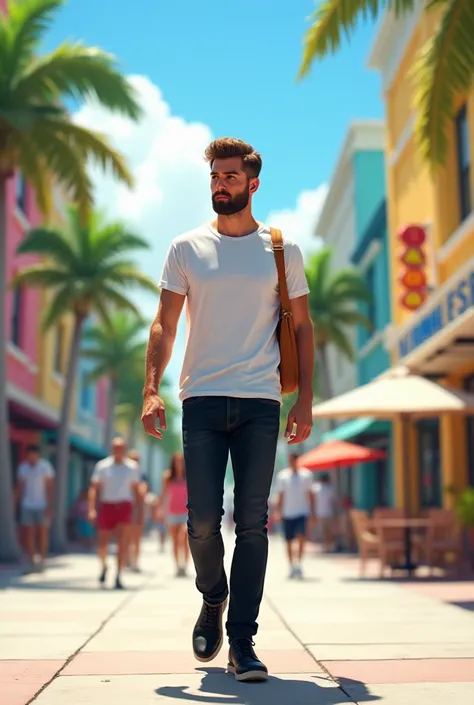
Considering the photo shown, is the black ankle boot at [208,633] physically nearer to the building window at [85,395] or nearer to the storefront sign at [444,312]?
the storefront sign at [444,312]

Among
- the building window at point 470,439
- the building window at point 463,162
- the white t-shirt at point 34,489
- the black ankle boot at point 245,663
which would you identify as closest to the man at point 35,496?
the white t-shirt at point 34,489

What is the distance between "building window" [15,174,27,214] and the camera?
82.6 feet

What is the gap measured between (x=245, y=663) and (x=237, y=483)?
764 mm

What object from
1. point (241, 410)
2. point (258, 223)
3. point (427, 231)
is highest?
point (427, 231)

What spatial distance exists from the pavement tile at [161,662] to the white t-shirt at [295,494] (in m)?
Result: 8.32

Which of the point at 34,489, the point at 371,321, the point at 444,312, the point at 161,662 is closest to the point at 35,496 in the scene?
the point at 34,489

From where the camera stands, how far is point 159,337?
4.41m

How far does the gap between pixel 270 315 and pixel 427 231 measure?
1463cm

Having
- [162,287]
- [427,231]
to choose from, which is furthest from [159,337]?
[427,231]

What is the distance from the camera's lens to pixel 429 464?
2039cm

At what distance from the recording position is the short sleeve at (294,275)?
451 cm

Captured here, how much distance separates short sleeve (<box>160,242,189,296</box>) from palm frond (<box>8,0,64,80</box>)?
13576 mm

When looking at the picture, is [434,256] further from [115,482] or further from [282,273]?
[282,273]

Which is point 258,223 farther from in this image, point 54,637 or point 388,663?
point 54,637
